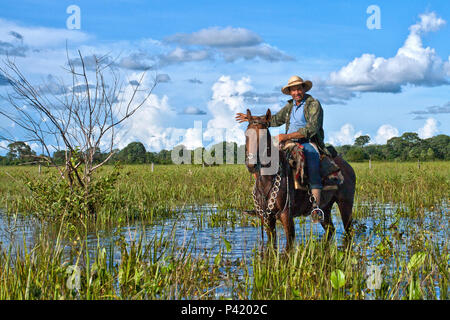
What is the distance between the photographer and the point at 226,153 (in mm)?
42000

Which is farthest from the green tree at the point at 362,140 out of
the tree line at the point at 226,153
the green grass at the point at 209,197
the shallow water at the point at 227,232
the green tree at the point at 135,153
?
the shallow water at the point at 227,232

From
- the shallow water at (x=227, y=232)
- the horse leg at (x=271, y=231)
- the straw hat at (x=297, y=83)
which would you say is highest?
the straw hat at (x=297, y=83)

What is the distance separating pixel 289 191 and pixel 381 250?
1667mm

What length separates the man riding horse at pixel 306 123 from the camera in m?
7.11

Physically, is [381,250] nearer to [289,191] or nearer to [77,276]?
[289,191]

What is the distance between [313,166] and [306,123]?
0.73 metres

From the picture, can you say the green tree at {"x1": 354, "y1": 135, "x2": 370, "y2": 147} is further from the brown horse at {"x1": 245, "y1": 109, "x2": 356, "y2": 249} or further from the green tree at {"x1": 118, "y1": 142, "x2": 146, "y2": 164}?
the brown horse at {"x1": 245, "y1": 109, "x2": 356, "y2": 249}

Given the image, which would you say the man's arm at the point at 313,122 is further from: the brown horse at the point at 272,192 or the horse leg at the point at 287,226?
the horse leg at the point at 287,226

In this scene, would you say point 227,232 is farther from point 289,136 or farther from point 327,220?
point 289,136

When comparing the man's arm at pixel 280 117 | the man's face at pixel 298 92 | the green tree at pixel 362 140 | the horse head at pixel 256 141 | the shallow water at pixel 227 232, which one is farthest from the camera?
the green tree at pixel 362 140

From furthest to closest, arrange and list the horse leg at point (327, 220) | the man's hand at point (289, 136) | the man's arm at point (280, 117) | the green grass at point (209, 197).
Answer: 1. the green grass at point (209, 197)
2. the horse leg at point (327, 220)
3. the man's arm at point (280, 117)
4. the man's hand at point (289, 136)

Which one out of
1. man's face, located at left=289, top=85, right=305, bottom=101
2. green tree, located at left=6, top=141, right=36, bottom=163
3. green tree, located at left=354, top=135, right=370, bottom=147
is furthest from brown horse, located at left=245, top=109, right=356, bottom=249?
green tree, located at left=354, top=135, right=370, bottom=147

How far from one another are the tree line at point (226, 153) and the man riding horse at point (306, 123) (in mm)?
1170
